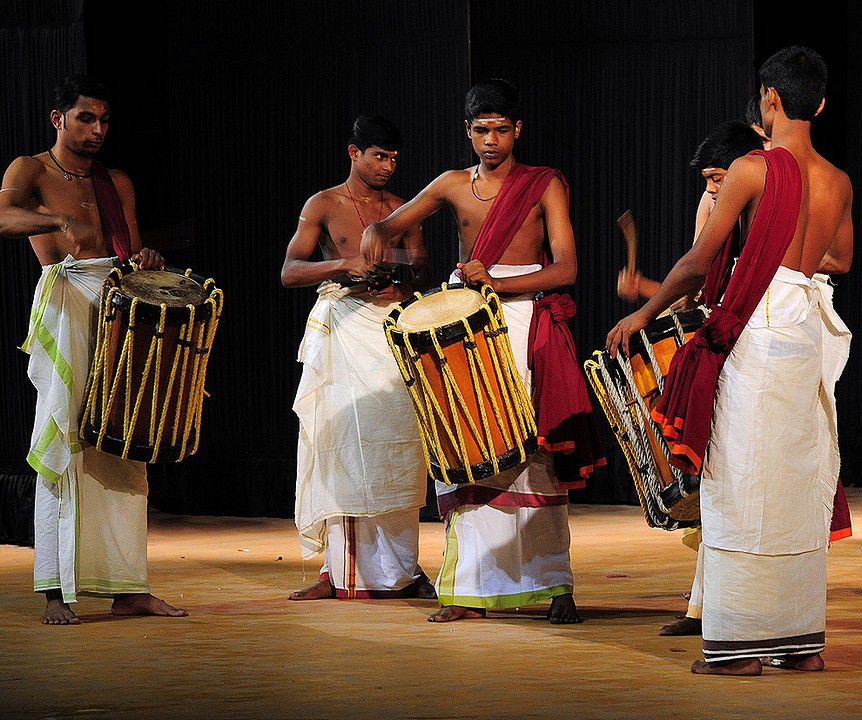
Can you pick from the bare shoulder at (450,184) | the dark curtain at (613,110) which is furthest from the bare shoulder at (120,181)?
the dark curtain at (613,110)

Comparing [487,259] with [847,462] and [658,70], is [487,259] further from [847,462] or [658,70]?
[847,462]

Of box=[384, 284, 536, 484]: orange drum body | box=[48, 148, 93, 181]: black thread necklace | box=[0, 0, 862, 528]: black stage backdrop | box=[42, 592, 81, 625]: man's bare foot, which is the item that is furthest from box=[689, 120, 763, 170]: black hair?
box=[0, 0, 862, 528]: black stage backdrop

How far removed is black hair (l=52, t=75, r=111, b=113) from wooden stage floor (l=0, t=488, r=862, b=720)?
172 centimetres

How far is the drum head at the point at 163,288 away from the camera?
4.76 meters

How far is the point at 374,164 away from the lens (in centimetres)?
564

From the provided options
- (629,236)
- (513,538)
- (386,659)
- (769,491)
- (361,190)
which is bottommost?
(386,659)

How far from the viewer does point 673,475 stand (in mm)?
4117

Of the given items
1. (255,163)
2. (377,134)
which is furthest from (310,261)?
(255,163)

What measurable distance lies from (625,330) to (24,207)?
6.89 feet

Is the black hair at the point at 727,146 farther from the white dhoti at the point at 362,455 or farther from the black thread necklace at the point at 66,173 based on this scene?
the black thread necklace at the point at 66,173

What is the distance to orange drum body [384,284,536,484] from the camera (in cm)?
445

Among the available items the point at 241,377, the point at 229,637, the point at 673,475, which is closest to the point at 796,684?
the point at 673,475

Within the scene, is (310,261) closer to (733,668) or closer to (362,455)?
(362,455)

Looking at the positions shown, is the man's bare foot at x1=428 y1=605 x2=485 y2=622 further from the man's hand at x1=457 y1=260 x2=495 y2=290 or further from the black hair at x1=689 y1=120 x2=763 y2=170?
the black hair at x1=689 y1=120 x2=763 y2=170
